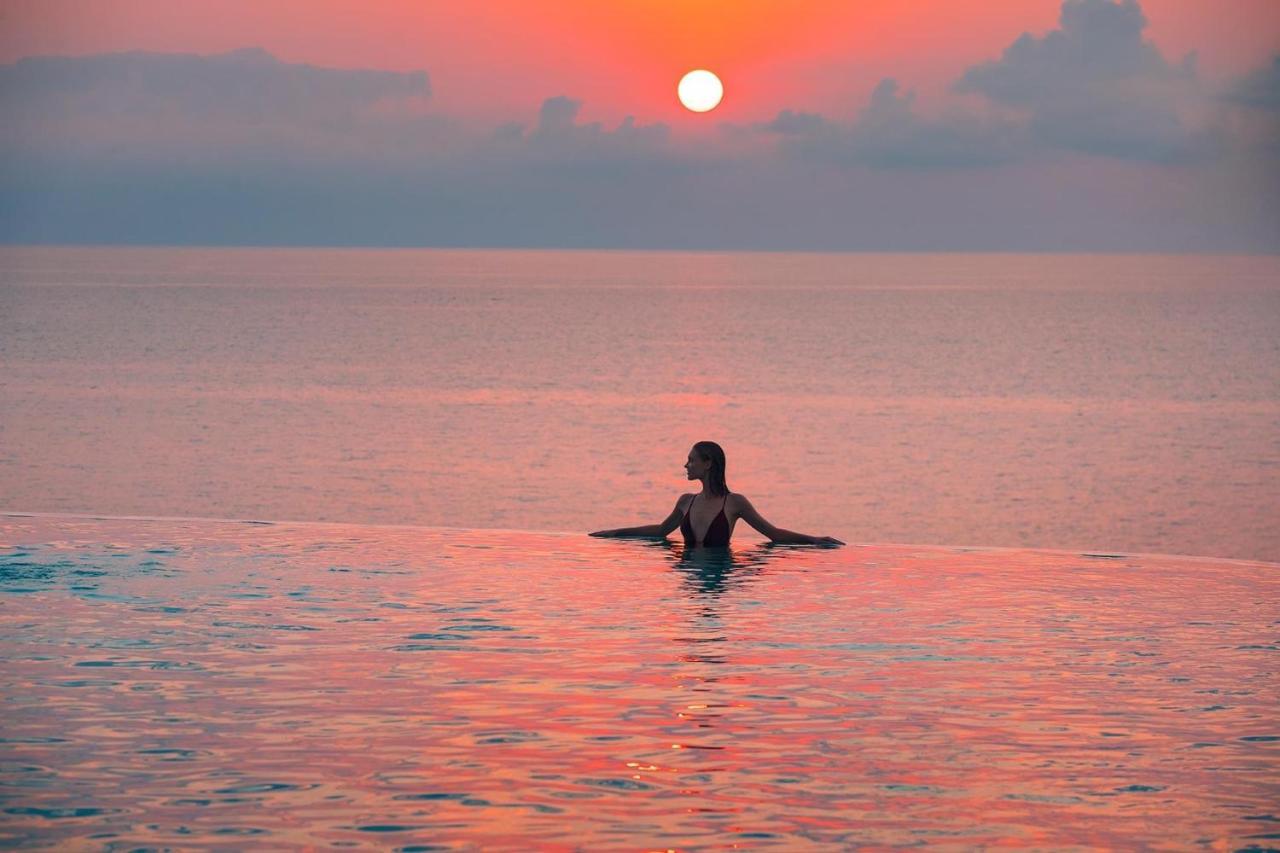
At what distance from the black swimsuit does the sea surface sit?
10.1 m

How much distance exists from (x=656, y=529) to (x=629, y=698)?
6600 mm

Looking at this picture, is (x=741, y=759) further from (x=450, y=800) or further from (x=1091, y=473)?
(x=1091, y=473)

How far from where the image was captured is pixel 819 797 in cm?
786

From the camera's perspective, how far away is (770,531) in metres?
16.3

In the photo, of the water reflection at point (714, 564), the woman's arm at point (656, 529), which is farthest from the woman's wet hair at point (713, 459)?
the water reflection at point (714, 564)

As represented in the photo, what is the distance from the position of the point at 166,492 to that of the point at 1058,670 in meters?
25.3

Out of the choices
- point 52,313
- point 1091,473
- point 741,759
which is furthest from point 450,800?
point 52,313

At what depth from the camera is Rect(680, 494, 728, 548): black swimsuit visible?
1583cm

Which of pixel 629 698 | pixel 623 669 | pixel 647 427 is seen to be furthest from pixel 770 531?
pixel 647 427

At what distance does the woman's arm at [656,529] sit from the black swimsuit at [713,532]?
103mm

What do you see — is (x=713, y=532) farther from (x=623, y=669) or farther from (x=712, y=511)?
(x=623, y=669)

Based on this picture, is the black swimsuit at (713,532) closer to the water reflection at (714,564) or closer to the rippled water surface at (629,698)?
the water reflection at (714,564)

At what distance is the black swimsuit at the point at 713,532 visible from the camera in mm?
15828

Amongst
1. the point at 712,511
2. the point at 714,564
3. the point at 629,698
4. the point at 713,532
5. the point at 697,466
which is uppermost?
the point at 697,466
